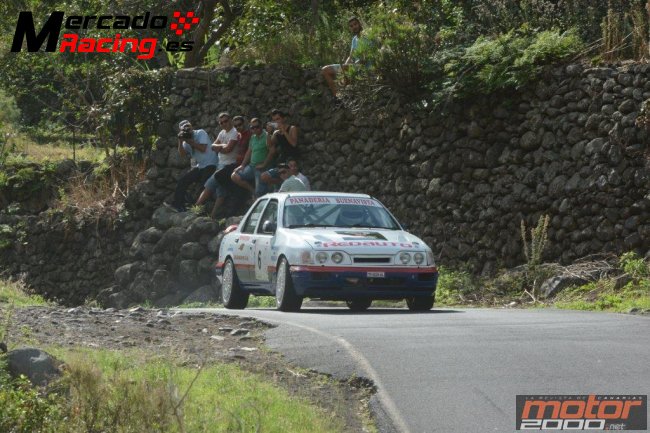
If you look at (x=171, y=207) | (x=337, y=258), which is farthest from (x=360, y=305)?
(x=171, y=207)

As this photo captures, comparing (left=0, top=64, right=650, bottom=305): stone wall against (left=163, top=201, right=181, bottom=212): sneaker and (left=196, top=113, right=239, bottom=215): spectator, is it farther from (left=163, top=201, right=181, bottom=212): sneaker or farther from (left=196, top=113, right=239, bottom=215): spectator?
(left=196, top=113, right=239, bottom=215): spectator

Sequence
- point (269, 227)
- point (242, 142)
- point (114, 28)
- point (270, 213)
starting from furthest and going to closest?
1. point (114, 28)
2. point (242, 142)
3. point (270, 213)
4. point (269, 227)

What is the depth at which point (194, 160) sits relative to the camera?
26828 mm

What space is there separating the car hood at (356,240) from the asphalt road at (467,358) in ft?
4.48

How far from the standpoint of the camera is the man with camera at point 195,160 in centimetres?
2618

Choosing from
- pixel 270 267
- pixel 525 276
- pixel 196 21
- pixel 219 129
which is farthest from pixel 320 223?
pixel 196 21

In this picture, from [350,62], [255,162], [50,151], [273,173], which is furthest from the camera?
[50,151]

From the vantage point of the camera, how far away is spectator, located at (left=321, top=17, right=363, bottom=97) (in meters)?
24.0

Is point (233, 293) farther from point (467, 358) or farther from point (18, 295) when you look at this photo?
point (467, 358)

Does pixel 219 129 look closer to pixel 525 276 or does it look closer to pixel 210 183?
pixel 210 183

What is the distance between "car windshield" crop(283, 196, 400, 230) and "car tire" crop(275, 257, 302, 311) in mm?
859

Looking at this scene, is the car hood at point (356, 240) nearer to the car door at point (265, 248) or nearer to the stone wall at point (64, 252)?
the car door at point (265, 248)

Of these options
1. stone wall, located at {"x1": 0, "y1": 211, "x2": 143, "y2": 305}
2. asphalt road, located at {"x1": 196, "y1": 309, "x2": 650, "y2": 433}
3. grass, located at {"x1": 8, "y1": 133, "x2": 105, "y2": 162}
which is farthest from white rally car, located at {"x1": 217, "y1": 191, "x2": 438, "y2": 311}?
grass, located at {"x1": 8, "y1": 133, "x2": 105, "y2": 162}

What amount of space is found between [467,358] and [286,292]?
5534mm
